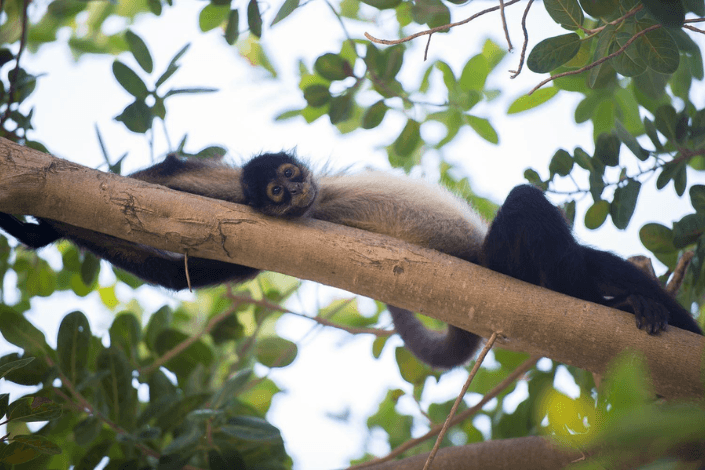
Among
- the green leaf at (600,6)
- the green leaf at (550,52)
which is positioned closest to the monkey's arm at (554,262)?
the green leaf at (550,52)

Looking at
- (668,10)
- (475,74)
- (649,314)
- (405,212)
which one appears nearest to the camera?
(668,10)

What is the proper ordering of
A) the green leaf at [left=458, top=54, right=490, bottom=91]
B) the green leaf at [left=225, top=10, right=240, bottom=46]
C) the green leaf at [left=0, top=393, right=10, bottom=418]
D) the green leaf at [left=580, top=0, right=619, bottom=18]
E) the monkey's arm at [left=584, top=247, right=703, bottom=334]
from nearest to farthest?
the green leaf at [left=0, top=393, right=10, bottom=418] → the green leaf at [left=580, top=0, right=619, bottom=18] → the monkey's arm at [left=584, top=247, right=703, bottom=334] → the green leaf at [left=225, top=10, right=240, bottom=46] → the green leaf at [left=458, top=54, right=490, bottom=91]

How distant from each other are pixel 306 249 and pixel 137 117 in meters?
A: 1.70

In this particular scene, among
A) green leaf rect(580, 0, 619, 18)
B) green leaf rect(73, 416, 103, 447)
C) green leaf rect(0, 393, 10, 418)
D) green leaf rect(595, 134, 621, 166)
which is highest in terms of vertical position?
green leaf rect(580, 0, 619, 18)

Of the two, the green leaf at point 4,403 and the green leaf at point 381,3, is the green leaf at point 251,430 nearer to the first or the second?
the green leaf at point 4,403

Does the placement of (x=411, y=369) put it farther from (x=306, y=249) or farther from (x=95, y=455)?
(x=95, y=455)

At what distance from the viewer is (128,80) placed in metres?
3.65

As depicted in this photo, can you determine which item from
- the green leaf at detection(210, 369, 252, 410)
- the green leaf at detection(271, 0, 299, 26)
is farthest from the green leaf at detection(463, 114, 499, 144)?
the green leaf at detection(210, 369, 252, 410)

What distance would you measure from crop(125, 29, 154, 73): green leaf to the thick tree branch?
1341 mm

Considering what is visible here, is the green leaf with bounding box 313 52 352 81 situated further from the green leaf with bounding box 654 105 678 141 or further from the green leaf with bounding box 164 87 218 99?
the green leaf with bounding box 654 105 678 141

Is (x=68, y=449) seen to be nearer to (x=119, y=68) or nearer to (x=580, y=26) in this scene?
(x=119, y=68)

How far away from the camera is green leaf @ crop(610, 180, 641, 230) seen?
3219 mm

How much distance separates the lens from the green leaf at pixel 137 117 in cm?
347

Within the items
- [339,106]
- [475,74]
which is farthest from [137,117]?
[475,74]
